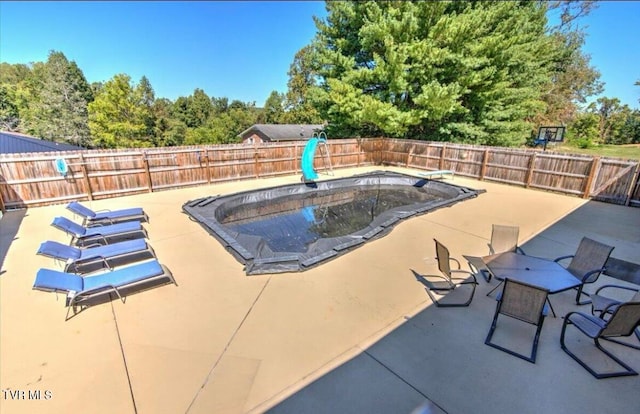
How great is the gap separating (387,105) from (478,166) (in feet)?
17.7

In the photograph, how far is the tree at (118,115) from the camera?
29.5 metres

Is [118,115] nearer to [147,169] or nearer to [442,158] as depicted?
[147,169]

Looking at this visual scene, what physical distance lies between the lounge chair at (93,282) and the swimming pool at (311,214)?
4.74ft

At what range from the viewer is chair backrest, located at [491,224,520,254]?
15.2 ft

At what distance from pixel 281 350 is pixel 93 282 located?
9.49 ft

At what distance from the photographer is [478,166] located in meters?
12.6

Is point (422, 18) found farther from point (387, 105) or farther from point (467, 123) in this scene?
point (467, 123)

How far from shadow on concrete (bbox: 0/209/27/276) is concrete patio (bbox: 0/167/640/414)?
8.5 inches

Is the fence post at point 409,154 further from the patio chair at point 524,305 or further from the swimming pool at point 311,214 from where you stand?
the patio chair at point 524,305

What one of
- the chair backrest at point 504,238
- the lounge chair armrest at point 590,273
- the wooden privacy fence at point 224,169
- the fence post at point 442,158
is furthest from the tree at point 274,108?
the lounge chair armrest at point 590,273

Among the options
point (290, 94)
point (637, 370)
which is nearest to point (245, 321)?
point (637, 370)

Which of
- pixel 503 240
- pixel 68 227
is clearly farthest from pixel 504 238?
pixel 68 227

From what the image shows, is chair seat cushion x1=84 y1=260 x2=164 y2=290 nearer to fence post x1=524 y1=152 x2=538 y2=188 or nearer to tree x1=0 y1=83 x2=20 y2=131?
fence post x1=524 y1=152 x2=538 y2=188

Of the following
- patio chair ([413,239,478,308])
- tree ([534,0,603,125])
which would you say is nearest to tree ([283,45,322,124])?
tree ([534,0,603,125])
